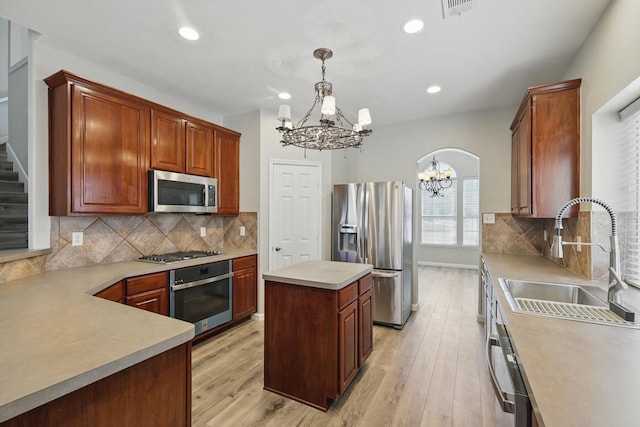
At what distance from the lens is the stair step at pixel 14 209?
250 cm

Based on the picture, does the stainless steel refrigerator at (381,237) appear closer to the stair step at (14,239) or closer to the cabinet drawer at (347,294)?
the cabinet drawer at (347,294)

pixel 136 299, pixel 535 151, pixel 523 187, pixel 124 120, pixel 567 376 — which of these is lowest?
pixel 136 299

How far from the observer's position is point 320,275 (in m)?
2.23

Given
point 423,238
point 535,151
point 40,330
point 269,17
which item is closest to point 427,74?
point 535,151

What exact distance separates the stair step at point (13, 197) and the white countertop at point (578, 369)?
3.62m

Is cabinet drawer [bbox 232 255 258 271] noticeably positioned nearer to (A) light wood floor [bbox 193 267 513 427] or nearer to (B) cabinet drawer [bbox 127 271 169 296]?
(A) light wood floor [bbox 193 267 513 427]

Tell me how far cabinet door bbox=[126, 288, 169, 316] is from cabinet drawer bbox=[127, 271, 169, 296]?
3 cm

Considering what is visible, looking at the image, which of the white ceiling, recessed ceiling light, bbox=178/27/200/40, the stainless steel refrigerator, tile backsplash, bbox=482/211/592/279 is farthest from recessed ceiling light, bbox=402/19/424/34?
tile backsplash, bbox=482/211/592/279

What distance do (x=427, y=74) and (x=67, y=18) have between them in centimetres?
293

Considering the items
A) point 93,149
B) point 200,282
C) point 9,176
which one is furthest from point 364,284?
point 9,176

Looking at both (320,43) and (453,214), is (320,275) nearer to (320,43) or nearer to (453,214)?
(320,43)

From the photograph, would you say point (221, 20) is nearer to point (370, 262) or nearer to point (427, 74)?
point (427, 74)

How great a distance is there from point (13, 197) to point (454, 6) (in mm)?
3745

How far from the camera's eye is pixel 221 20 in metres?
2.09
